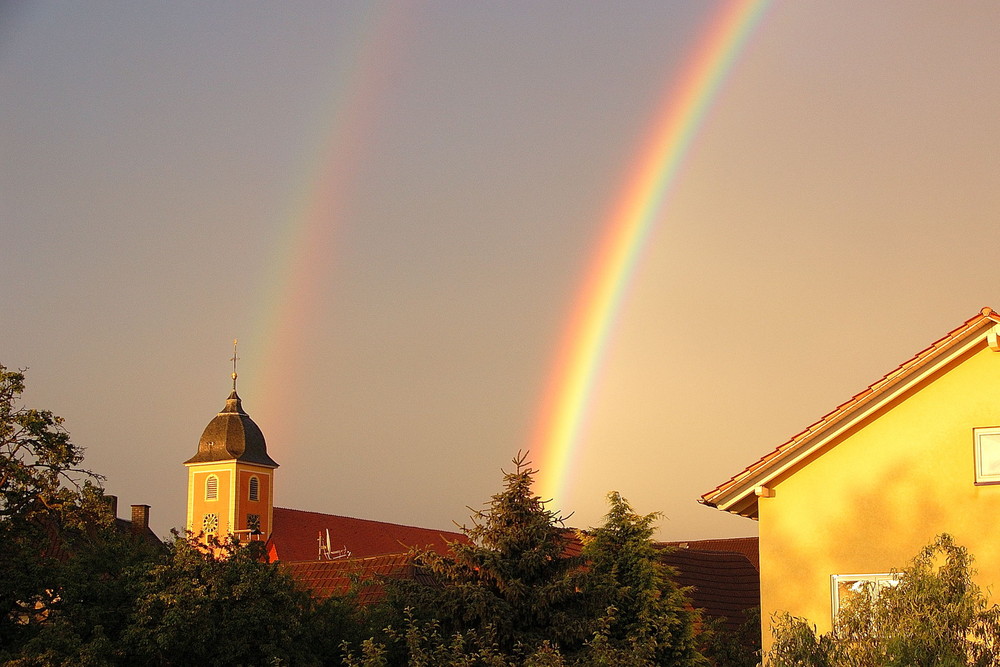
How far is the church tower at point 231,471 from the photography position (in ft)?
288

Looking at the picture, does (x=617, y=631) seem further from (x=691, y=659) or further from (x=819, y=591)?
(x=819, y=591)

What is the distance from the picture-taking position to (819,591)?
16.4 metres

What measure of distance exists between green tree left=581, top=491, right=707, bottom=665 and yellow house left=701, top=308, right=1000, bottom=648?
245cm

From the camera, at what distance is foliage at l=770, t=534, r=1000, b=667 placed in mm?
9156

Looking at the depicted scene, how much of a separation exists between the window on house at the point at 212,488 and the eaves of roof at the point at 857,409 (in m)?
75.7

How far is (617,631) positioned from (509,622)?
2.65 m

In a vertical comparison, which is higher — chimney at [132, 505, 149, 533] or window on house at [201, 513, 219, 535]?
chimney at [132, 505, 149, 533]

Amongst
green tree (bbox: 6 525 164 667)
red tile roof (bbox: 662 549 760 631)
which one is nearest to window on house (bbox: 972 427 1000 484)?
green tree (bbox: 6 525 164 667)

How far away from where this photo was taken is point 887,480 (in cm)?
1636

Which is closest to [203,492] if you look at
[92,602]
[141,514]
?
[141,514]

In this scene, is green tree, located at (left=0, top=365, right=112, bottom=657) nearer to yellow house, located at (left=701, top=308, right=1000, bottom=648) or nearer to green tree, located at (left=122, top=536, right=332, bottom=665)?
green tree, located at (left=122, top=536, right=332, bottom=665)

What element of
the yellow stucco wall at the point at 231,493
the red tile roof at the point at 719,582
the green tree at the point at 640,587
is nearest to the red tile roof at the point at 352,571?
the green tree at the point at 640,587

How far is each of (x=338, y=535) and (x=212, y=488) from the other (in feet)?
52.9

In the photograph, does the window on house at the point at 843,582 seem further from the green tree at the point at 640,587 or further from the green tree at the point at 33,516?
the green tree at the point at 33,516
